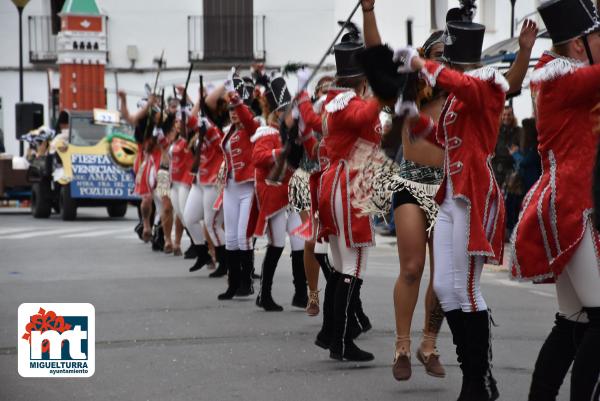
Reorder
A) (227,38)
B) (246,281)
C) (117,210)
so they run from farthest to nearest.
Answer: (227,38), (117,210), (246,281)

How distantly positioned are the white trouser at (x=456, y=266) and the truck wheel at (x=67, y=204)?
62.5ft

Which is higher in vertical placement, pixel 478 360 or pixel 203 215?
pixel 478 360

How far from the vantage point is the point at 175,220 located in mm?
15422

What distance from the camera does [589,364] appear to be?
4633 millimetres

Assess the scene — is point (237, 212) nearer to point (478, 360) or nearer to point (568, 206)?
point (478, 360)

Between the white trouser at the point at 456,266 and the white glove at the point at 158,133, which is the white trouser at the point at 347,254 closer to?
the white trouser at the point at 456,266

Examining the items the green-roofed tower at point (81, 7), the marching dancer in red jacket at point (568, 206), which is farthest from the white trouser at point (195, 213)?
the green-roofed tower at point (81, 7)

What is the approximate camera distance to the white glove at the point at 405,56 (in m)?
5.05

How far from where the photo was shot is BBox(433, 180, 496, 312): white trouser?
18.1 ft

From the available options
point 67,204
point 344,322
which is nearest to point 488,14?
point 67,204

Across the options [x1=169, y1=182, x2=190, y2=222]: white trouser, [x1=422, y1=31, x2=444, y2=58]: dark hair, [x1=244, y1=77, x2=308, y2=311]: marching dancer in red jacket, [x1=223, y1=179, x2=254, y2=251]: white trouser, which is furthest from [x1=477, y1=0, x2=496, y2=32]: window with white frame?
[x1=422, y1=31, x2=444, y2=58]: dark hair

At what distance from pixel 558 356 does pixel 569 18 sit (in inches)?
53.3

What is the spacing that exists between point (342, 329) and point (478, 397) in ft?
5.10

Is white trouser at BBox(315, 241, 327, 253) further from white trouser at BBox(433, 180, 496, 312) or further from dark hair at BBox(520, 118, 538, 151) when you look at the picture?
dark hair at BBox(520, 118, 538, 151)
